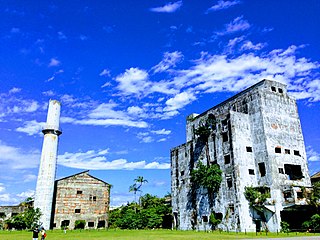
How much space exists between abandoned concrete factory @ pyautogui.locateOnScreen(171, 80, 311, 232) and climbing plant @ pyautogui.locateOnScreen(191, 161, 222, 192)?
2.48 ft

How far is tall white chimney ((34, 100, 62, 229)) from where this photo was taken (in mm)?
46969

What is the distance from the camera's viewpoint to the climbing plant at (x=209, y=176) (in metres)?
39.5

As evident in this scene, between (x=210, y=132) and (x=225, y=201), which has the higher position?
(x=210, y=132)

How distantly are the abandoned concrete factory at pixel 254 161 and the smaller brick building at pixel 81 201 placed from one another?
16.9 metres

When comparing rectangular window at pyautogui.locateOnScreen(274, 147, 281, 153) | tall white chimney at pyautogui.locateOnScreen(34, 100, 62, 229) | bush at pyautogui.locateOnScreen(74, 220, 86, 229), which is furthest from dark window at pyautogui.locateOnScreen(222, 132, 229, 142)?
bush at pyautogui.locateOnScreen(74, 220, 86, 229)

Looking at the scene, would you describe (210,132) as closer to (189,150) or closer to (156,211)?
(189,150)

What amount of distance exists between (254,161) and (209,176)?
627cm

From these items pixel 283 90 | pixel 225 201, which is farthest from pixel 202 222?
pixel 283 90

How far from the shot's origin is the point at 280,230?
111 feet

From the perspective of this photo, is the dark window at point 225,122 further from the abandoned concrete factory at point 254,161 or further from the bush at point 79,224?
the bush at point 79,224

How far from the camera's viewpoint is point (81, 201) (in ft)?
175

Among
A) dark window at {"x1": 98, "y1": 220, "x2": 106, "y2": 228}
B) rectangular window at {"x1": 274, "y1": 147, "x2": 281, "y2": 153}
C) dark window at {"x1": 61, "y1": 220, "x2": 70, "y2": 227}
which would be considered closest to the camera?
rectangular window at {"x1": 274, "y1": 147, "x2": 281, "y2": 153}

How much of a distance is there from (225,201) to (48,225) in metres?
28.2

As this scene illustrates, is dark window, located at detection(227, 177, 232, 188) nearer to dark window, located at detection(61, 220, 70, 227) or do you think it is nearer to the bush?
the bush
